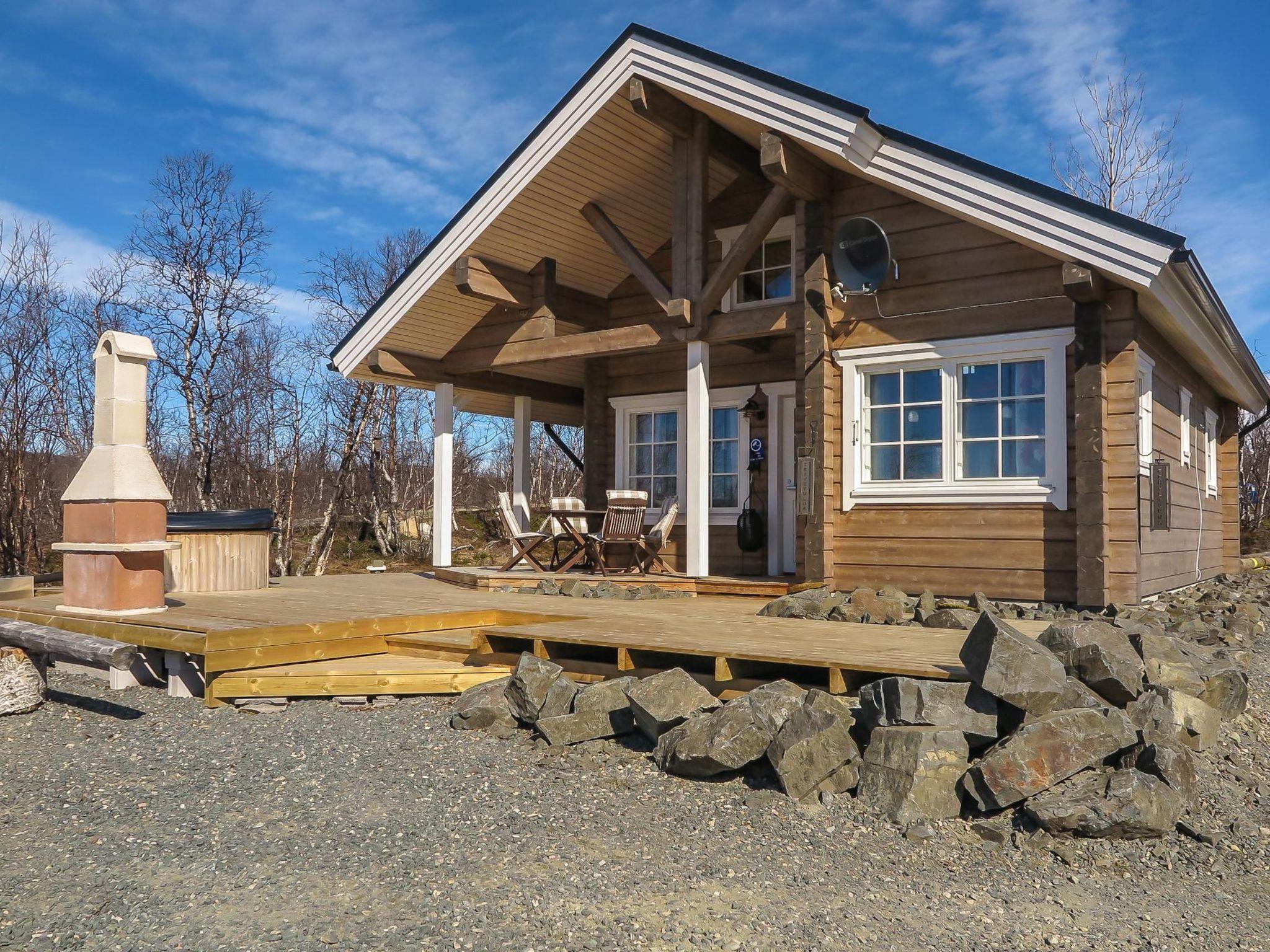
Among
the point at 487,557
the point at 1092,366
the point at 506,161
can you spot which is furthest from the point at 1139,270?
the point at 487,557

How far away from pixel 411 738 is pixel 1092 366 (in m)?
4.97

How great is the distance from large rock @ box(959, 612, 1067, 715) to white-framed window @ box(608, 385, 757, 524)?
5.69 m

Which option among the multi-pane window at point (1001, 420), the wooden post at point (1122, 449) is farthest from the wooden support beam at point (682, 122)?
the wooden post at point (1122, 449)

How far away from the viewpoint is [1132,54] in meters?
16.9

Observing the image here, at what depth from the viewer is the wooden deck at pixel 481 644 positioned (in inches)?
182

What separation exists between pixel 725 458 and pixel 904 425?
240 centimetres

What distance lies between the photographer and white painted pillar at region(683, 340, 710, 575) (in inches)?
314

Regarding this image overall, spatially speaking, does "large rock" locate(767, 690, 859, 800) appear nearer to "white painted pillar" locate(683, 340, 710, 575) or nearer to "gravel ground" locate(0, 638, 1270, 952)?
"gravel ground" locate(0, 638, 1270, 952)

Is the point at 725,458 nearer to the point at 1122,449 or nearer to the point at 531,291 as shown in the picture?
the point at 531,291

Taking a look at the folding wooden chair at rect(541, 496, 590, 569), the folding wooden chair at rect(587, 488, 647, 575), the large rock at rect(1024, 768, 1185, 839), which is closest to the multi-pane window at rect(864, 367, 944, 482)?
the folding wooden chair at rect(587, 488, 647, 575)

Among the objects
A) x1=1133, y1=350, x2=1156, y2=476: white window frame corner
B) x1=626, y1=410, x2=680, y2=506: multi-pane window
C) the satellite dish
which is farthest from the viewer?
x1=626, y1=410, x2=680, y2=506: multi-pane window

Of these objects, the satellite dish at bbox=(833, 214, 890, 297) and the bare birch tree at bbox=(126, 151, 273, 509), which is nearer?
the satellite dish at bbox=(833, 214, 890, 297)

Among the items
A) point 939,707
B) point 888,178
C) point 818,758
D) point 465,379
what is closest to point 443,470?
point 465,379

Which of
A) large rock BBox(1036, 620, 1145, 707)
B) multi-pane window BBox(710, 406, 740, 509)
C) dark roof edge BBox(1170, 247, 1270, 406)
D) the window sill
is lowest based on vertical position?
large rock BBox(1036, 620, 1145, 707)
